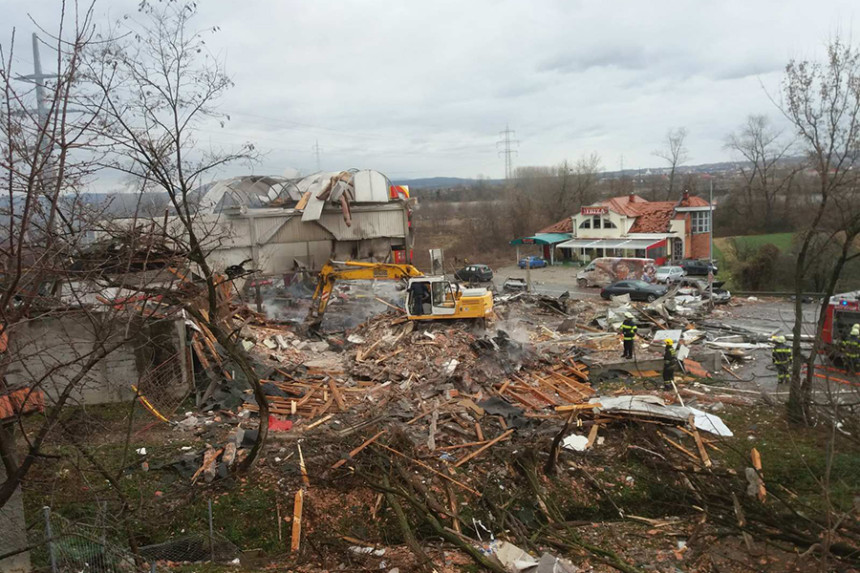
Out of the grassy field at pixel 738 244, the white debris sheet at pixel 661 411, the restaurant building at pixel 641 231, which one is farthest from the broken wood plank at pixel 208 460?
the restaurant building at pixel 641 231

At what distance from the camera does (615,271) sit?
108ft

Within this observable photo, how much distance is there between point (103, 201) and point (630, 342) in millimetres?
12960

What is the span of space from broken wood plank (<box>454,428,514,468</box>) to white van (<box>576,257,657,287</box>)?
74.9 feet

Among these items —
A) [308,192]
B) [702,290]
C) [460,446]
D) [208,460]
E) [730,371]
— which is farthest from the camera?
[702,290]

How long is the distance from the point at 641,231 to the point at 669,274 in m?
14.7

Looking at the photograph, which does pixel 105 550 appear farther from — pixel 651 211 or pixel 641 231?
pixel 651 211

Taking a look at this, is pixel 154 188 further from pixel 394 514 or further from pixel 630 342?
pixel 630 342

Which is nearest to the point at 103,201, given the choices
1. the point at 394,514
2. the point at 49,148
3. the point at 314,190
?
the point at 49,148

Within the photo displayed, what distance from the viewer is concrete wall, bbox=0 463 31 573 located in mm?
6281

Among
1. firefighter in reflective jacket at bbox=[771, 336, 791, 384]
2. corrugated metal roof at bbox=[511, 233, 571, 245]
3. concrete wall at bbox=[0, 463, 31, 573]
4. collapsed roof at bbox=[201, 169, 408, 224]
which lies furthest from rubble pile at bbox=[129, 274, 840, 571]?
corrugated metal roof at bbox=[511, 233, 571, 245]

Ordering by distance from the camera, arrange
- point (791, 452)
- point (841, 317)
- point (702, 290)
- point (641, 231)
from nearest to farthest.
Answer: point (791, 452) → point (841, 317) → point (702, 290) → point (641, 231)

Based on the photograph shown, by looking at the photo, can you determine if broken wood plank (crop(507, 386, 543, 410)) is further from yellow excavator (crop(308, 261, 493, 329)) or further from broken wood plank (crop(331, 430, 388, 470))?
yellow excavator (crop(308, 261, 493, 329))

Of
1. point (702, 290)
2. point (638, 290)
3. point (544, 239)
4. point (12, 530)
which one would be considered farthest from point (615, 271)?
point (12, 530)

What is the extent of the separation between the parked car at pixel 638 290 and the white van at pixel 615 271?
15.1 feet
